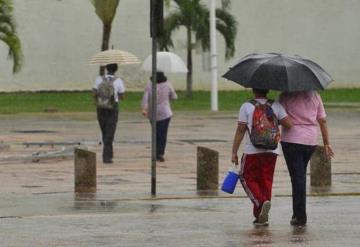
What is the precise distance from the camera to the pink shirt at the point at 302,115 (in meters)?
13.3

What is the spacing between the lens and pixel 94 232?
1271 centimetres

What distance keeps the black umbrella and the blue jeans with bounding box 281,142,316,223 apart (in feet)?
2.02

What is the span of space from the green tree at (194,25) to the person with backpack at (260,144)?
3414cm

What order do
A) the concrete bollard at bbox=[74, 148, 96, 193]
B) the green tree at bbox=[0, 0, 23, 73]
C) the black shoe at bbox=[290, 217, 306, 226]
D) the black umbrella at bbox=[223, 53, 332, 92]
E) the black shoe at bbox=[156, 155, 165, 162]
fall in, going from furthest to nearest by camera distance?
1. the green tree at bbox=[0, 0, 23, 73]
2. the black shoe at bbox=[156, 155, 165, 162]
3. the concrete bollard at bbox=[74, 148, 96, 193]
4. the black shoe at bbox=[290, 217, 306, 226]
5. the black umbrella at bbox=[223, 53, 332, 92]

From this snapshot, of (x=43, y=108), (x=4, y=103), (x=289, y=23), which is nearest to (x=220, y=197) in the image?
(x=43, y=108)

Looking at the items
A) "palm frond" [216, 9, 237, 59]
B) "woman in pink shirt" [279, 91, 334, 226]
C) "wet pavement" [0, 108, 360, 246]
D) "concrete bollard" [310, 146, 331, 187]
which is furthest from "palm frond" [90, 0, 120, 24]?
"woman in pink shirt" [279, 91, 334, 226]

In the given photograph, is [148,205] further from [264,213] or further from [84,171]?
[264,213]

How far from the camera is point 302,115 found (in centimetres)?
1338

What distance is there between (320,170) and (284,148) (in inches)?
189

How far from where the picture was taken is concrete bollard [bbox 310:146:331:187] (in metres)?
18.1

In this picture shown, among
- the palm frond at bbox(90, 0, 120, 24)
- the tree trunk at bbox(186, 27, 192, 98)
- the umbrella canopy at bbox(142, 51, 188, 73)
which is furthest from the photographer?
the tree trunk at bbox(186, 27, 192, 98)

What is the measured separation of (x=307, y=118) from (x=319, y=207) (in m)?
2.21

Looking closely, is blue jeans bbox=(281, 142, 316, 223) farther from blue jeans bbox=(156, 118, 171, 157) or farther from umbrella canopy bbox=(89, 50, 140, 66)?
umbrella canopy bbox=(89, 50, 140, 66)

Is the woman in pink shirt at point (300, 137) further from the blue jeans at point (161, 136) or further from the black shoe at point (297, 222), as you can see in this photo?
the blue jeans at point (161, 136)
